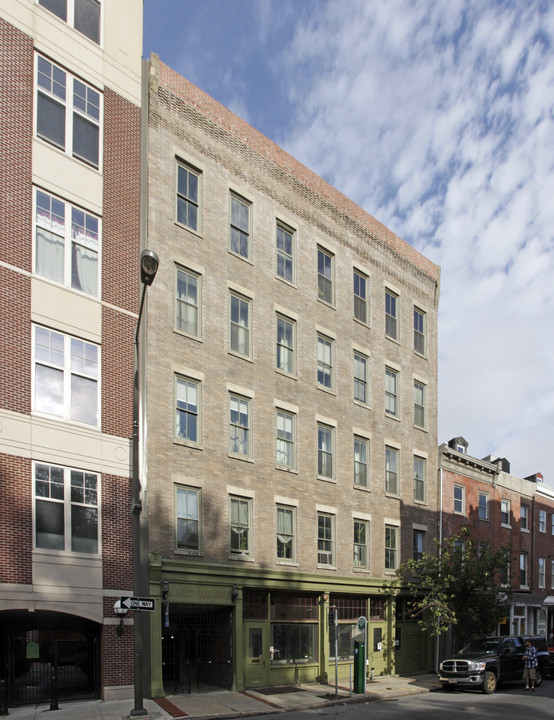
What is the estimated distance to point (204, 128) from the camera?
25750 mm

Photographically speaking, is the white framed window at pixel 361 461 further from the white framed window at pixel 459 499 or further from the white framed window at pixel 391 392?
the white framed window at pixel 459 499

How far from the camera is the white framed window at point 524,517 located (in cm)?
4519

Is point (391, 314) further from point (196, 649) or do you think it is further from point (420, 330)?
point (196, 649)

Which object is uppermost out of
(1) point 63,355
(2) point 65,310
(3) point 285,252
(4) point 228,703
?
(3) point 285,252

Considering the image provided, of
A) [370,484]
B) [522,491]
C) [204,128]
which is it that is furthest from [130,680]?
[522,491]

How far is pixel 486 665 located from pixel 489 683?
1.85ft

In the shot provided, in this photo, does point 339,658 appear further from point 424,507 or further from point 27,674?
point 27,674

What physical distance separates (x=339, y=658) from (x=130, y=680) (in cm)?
1060

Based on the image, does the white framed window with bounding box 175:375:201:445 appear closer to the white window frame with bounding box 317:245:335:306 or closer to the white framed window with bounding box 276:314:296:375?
the white framed window with bounding box 276:314:296:375

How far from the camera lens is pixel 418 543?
113 ft

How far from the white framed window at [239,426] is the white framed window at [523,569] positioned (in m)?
25.8

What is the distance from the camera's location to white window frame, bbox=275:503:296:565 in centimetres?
2625

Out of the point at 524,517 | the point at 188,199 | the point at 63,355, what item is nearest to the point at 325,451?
the point at 188,199

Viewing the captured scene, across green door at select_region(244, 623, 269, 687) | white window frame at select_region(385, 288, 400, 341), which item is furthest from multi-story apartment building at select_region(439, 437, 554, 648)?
green door at select_region(244, 623, 269, 687)
